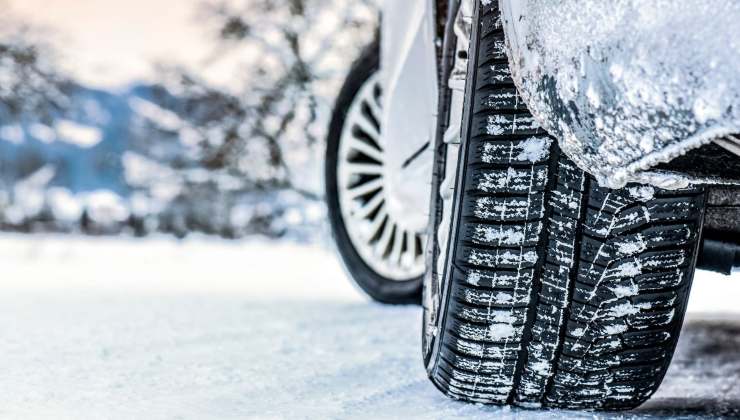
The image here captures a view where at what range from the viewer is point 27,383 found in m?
1.31

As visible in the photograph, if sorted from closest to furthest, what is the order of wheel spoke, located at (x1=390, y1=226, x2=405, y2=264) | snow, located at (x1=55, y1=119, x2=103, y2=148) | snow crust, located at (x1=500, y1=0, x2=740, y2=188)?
snow crust, located at (x1=500, y1=0, x2=740, y2=188), wheel spoke, located at (x1=390, y1=226, x2=405, y2=264), snow, located at (x1=55, y1=119, x2=103, y2=148)

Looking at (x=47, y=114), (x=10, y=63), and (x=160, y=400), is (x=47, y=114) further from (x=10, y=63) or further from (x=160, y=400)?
(x=160, y=400)

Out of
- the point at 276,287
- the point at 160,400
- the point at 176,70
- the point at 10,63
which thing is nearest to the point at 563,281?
the point at 160,400

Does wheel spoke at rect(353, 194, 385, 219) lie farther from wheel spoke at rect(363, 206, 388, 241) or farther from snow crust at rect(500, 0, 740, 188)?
snow crust at rect(500, 0, 740, 188)

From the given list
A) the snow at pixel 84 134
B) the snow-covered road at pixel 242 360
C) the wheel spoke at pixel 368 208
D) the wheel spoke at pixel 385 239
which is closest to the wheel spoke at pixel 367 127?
the wheel spoke at pixel 368 208

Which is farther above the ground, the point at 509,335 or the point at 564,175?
the point at 564,175

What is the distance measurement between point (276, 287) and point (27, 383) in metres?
2.77

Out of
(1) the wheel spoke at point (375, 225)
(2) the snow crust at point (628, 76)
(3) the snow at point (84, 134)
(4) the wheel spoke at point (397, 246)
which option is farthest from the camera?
(3) the snow at point (84, 134)

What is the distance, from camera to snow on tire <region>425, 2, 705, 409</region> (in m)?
1.06

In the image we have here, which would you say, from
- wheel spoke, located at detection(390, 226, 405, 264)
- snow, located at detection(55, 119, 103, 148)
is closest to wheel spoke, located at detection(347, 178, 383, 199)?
wheel spoke, located at detection(390, 226, 405, 264)

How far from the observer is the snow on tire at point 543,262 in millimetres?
1060

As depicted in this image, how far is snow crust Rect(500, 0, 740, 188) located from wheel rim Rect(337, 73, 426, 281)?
6.51 ft

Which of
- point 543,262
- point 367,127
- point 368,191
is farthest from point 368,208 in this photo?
point 543,262

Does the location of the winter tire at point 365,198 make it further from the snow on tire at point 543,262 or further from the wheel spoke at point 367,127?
the snow on tire at point 543,262
